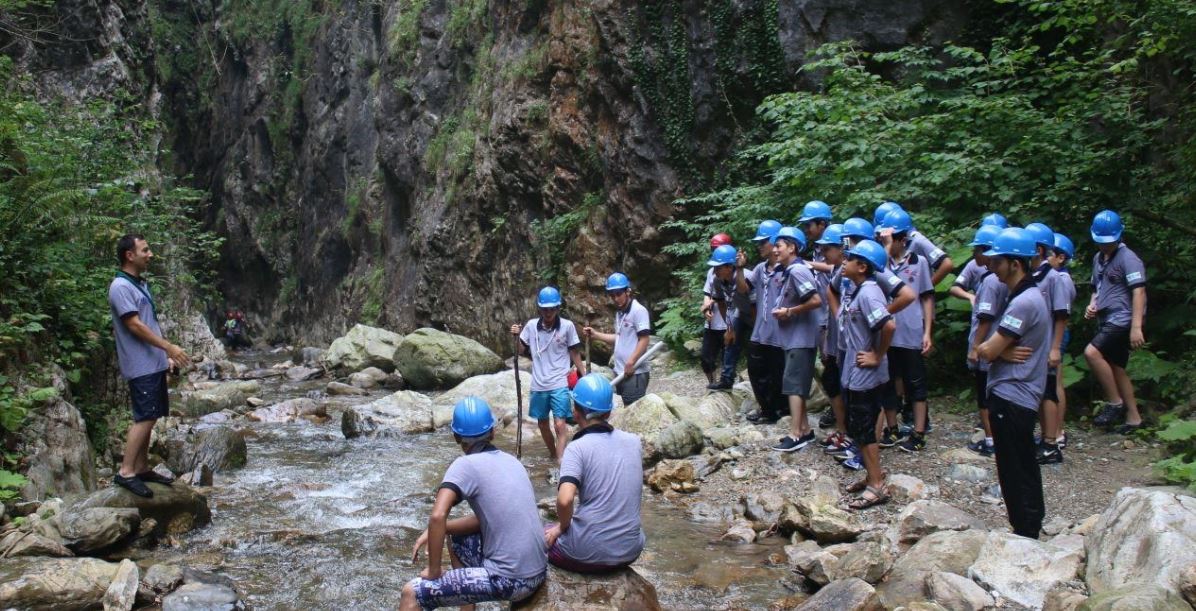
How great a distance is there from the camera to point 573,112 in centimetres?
1722

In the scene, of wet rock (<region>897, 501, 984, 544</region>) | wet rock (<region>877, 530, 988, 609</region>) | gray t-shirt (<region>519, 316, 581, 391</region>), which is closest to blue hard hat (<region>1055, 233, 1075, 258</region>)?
wet rock (<region>897, 501, 984, 544</region>)

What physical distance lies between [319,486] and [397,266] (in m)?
18.8

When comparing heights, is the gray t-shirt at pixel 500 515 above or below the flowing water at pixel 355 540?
above

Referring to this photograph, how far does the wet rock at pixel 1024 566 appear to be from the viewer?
4.19 meters

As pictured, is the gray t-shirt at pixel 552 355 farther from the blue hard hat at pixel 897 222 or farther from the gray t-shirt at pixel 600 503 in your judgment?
the gray t-shirt at pixel 600 503

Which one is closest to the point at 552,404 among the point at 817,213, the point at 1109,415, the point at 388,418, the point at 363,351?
the point at 817,213

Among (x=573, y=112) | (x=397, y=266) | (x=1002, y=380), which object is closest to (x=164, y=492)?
(x=1002, y=380)

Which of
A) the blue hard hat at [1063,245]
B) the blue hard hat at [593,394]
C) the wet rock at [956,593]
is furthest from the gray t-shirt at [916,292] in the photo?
the blue hard hat at [593,394]

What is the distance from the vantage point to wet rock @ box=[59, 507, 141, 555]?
5.27m

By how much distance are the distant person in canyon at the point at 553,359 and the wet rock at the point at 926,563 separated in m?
3.52

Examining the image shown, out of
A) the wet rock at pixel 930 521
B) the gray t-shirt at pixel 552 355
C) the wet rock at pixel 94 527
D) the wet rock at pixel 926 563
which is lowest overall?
the wet rock at pixel 930 521

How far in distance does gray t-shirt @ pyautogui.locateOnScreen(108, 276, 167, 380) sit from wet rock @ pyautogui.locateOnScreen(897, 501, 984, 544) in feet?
17.9

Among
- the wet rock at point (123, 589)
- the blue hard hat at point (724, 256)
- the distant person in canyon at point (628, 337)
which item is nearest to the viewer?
the wet rock at point (123, 589)

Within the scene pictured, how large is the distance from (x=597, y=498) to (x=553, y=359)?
3341 millimetres
